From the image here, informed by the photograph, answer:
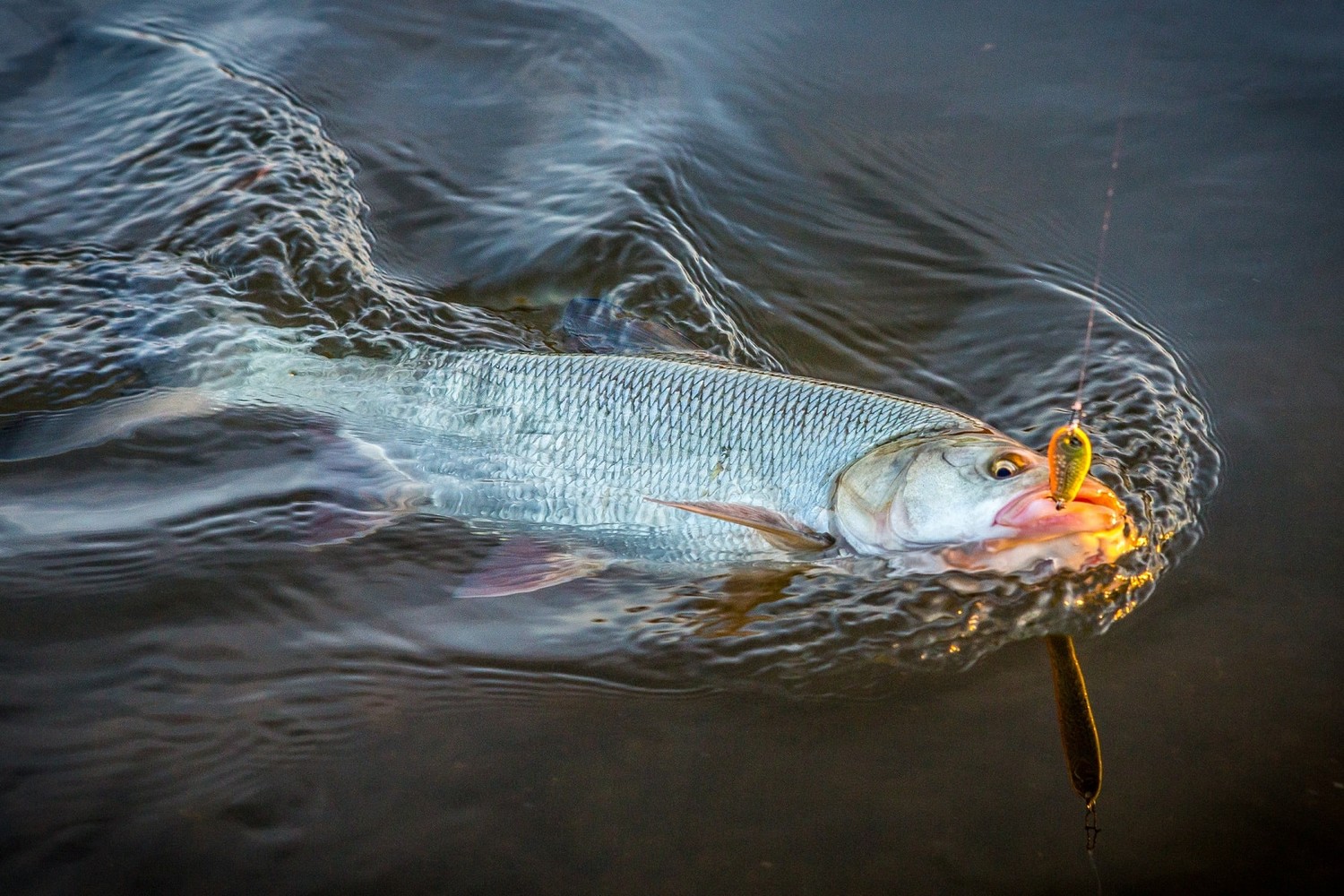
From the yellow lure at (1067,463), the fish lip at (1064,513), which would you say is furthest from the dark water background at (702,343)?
the yellow lure at (1067,463)

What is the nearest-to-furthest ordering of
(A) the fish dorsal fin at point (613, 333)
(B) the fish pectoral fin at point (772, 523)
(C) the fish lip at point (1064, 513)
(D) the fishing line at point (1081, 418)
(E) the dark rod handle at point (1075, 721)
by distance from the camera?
(E) the dark rod handle at point (1075, 721) < (D) the fishing line at point (1081, 418) < (C) the fish lip at point (1064, 513) < (B) the fish pectoral fin at point (772, 523) < (A) the fish dorsal fin at point (613, 333)

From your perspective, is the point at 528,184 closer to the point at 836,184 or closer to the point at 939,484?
the point at 836,184

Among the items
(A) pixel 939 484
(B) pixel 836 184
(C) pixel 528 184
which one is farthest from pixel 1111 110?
(A) pixel 939 484

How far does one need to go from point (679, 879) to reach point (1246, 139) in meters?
5.71

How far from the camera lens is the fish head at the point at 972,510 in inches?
130

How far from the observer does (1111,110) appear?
6477 millimetres

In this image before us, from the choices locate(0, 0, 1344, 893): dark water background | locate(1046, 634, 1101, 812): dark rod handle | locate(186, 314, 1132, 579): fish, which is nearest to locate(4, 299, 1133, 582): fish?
locate(186, 314, 1132, 579): fish

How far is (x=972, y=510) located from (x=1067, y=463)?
41 centimetres

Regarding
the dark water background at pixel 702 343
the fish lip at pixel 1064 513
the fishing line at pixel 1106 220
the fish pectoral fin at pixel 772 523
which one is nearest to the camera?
the dark water background at pixel 702 343

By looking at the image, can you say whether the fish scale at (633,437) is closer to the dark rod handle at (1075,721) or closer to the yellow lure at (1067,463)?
the yellow lure at (1067,463)

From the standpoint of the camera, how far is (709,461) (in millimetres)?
3705

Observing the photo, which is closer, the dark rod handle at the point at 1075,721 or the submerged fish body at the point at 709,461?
the dark rod handle at the point at 1075,721

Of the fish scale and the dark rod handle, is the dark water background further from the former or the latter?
the fish scale

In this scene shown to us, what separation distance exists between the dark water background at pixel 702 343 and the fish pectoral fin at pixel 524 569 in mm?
64
